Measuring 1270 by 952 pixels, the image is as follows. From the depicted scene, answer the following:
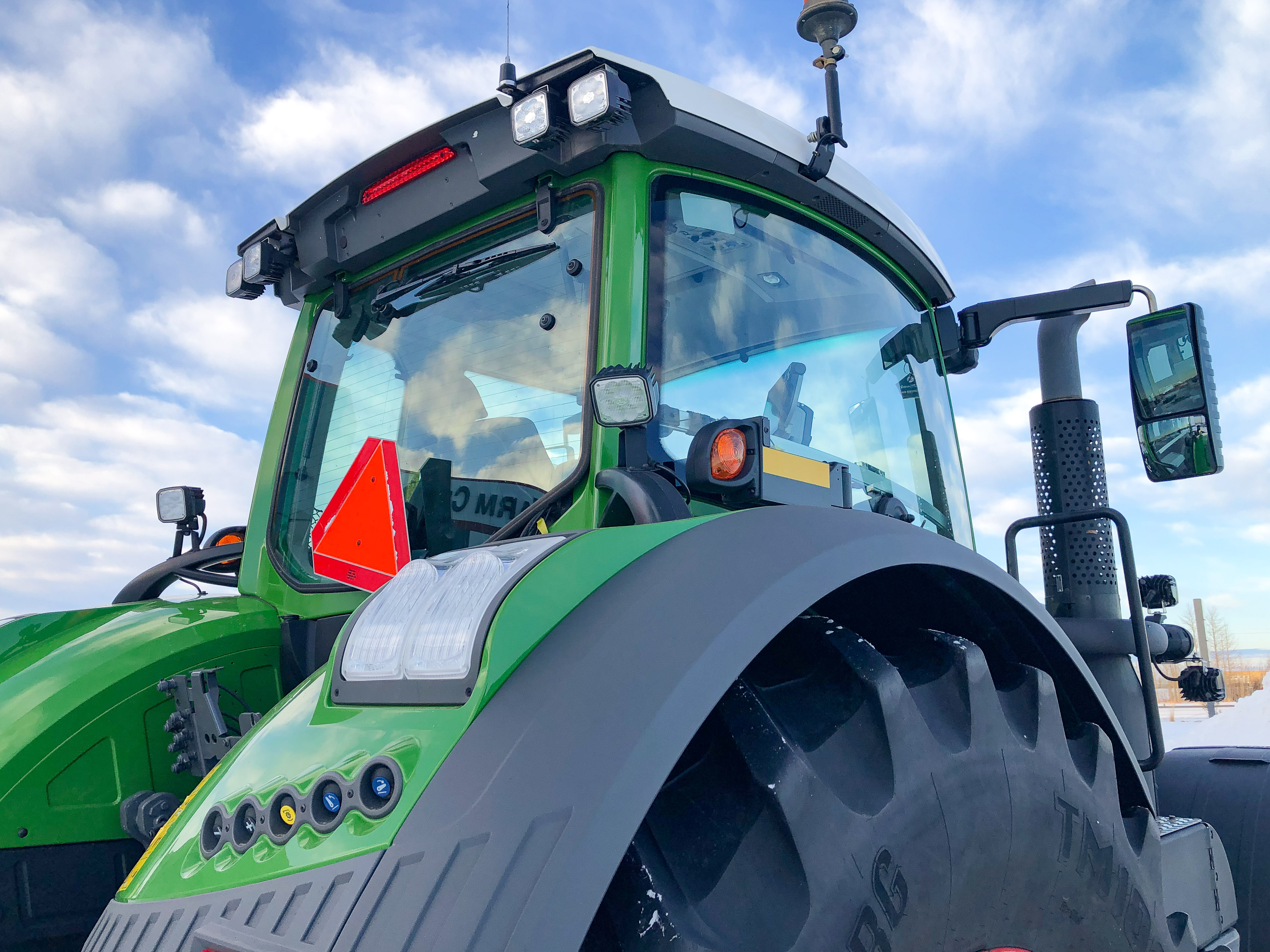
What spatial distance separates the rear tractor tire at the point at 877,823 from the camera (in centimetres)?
108

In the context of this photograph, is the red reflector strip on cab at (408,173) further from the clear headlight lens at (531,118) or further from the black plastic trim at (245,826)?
the black plastic trim at (245,826)

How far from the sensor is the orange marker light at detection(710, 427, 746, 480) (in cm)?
178

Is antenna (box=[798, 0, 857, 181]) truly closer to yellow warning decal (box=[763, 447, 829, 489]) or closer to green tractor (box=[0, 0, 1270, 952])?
green tractor (box=[0, 0, 1270, 952])

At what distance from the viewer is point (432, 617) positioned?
3.84 feet

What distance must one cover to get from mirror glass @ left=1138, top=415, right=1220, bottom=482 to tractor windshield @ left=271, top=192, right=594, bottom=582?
5.52 feet

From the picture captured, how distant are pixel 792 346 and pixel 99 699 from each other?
71.7 inches

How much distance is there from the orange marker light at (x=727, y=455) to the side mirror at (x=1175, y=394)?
4.62 feet

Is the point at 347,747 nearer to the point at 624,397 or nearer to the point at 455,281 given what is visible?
the point at 624,397

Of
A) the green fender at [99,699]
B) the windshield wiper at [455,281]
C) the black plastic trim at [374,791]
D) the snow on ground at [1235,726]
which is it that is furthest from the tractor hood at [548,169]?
the snow on ground at [1235,726]

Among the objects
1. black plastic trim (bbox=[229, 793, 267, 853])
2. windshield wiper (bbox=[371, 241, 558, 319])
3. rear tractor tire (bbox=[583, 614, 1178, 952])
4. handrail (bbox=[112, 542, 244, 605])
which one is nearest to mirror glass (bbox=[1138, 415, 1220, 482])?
rear tractor tire (bbox=[583, 614, 1178, 952])

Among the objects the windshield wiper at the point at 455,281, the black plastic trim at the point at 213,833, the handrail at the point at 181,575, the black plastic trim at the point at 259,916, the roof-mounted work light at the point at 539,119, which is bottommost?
the black plastic trim at the point at 259,916

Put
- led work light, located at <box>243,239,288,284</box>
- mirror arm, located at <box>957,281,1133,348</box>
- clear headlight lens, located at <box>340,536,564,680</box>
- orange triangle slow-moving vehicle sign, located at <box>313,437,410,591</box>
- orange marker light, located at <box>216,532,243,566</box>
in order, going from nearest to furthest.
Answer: clear headlight lens, located at <box>340,536,564,680</box>
orange triangle slow-moving vehicle sign, located at <box>313,437,410,591</box>
led work light, located at <box>243,239,288,284</box>
mirror arm, located at <box>957,281,1133,348</box>
orange marker light, located at <box>216,532,243,566</box>

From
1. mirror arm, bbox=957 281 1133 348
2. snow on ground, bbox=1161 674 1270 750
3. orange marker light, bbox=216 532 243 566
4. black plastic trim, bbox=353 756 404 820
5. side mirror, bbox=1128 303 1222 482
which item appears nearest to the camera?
black plastic trim, bbox=353 756 404 820

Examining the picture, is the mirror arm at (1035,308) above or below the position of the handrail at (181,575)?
above
